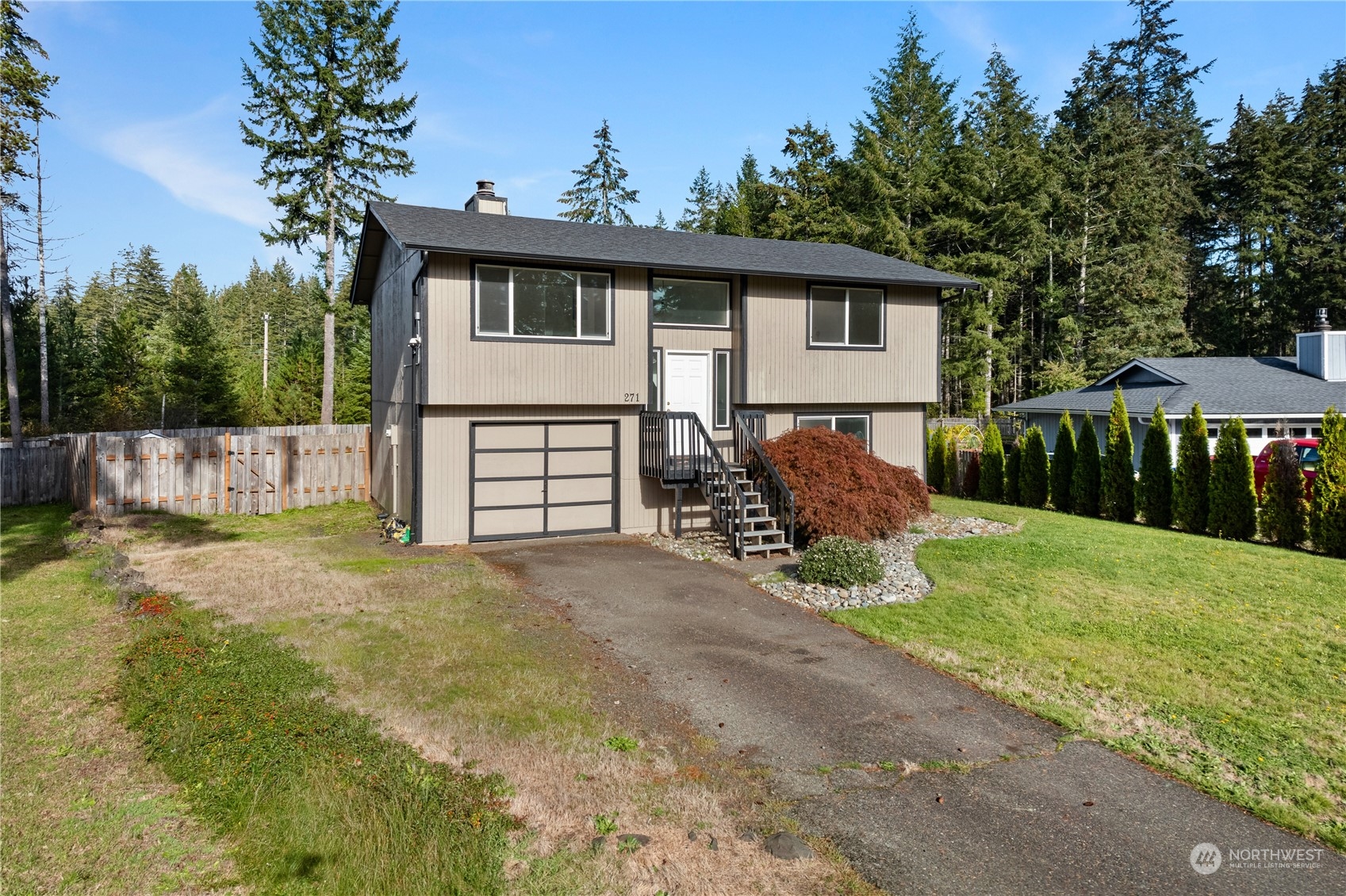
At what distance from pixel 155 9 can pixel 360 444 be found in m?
8.80

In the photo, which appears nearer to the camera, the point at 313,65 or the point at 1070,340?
the point at 313,65

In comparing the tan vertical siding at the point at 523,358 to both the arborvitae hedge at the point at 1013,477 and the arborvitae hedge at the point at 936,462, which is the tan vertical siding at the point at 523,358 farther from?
the arborvitae hedge at the point at 936,462

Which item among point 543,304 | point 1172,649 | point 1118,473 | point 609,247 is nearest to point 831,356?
point 609,247

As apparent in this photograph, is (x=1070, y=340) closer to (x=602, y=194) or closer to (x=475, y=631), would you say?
(x=602, y=194)

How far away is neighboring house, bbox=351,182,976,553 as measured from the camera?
11930mm

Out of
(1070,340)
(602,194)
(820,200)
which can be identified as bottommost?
(1070,340)

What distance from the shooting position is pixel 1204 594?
29.6 ft

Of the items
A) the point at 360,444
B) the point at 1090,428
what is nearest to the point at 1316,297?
the point at 1090,428

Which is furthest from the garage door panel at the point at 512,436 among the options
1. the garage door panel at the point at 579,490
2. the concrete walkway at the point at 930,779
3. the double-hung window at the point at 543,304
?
the concrete walkway at the point at 930,779

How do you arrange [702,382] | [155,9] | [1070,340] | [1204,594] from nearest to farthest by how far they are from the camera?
1. [1204,594]
2. [155,9]
3. [702,382]
4. [1070,340]

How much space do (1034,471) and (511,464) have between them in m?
12.4

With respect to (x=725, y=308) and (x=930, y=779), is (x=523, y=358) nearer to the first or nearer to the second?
(x=725, y=308)

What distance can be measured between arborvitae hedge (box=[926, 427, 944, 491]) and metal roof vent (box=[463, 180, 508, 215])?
497 inches

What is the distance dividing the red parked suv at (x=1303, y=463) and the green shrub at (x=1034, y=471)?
392 cm
